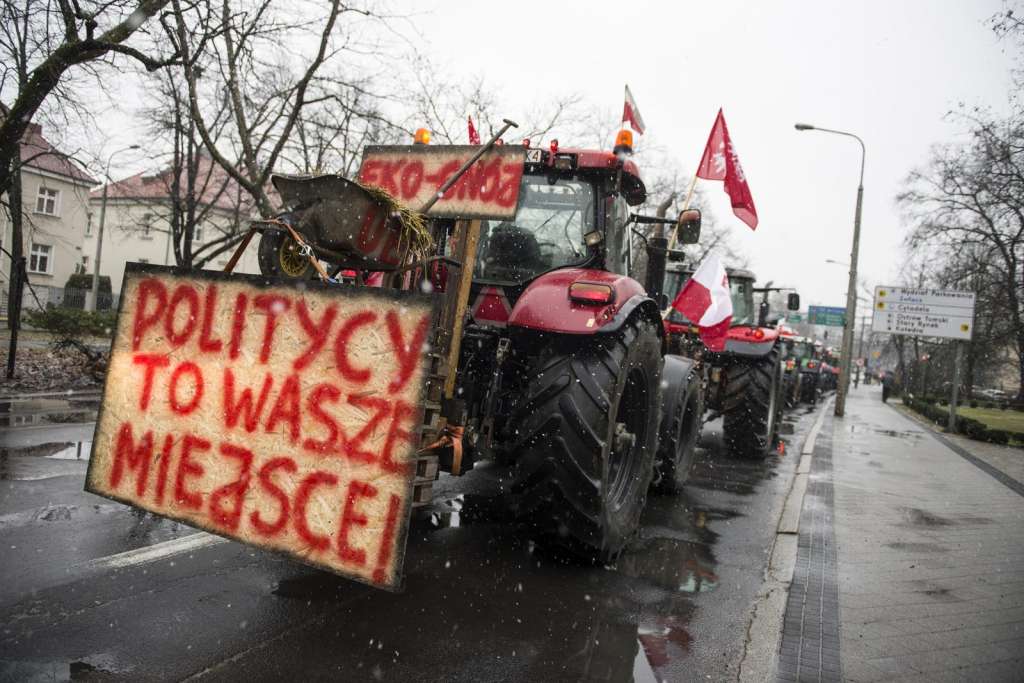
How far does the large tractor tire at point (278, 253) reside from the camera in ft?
10.0

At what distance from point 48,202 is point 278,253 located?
3849cm

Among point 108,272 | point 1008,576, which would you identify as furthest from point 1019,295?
point 108,272

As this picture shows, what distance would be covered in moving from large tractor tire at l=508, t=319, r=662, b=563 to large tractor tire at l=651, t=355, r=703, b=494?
1772 mm

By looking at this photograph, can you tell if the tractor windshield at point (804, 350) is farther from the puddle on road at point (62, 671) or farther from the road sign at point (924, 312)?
the puddle on road at point (62, 671)

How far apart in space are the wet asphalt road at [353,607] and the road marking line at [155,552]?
2 cm

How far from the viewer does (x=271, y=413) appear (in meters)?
2.81

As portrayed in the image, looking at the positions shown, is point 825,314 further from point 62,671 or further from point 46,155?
point 62,671

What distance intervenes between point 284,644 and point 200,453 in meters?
0.87

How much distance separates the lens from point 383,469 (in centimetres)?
264

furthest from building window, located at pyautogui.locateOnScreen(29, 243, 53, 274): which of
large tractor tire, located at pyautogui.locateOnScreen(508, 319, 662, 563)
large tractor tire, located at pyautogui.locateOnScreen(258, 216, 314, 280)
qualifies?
large tractor tire, located at pyautogui.locateOnScreen(508, 319, 662, 563)

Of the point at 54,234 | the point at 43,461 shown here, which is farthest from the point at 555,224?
the point at 54,234

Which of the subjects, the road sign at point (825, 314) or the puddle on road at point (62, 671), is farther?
the road sign at point (825, 314)

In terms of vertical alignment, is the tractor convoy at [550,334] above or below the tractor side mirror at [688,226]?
below

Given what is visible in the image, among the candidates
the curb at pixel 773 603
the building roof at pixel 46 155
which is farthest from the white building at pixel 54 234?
the curb at pixel 773 603
